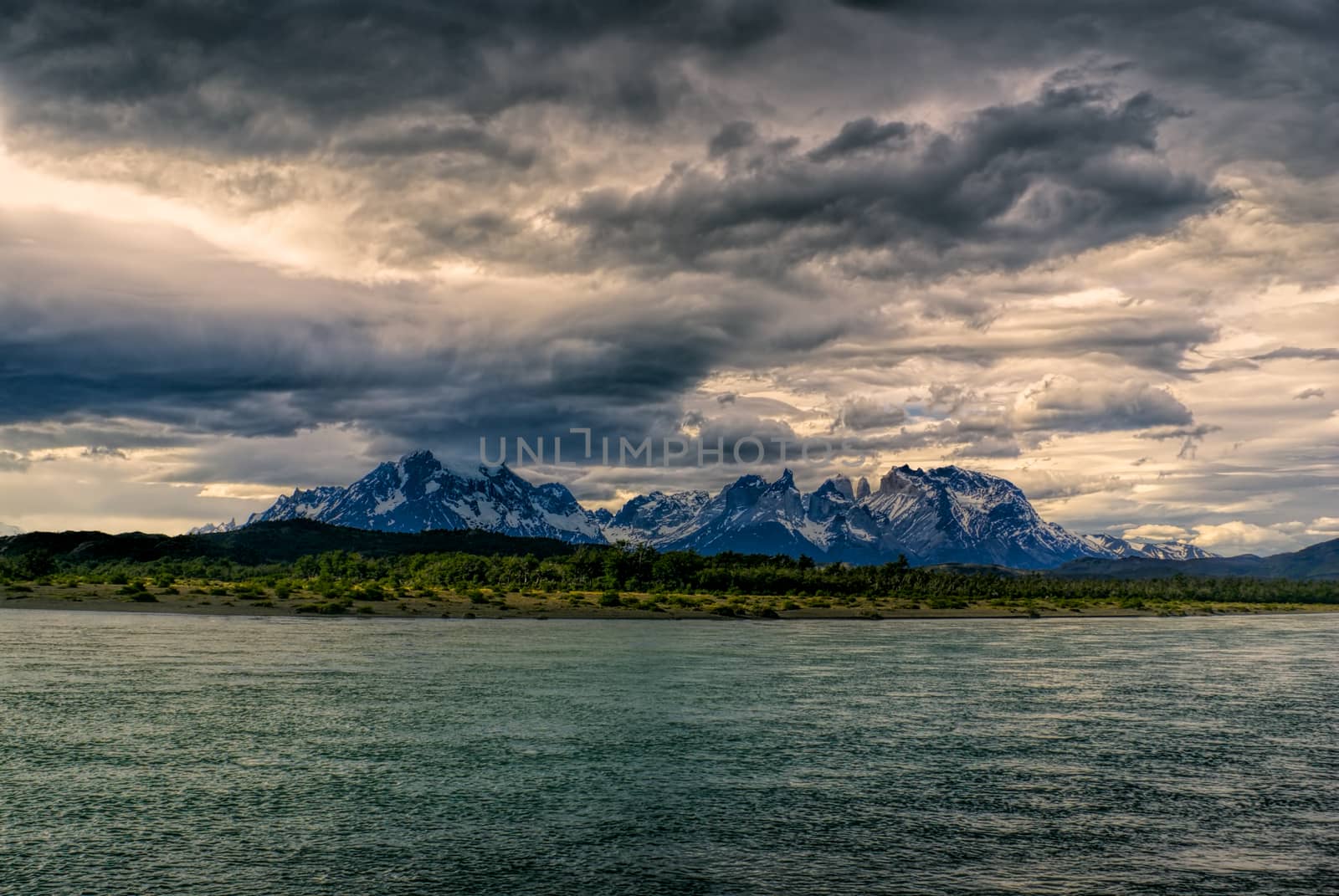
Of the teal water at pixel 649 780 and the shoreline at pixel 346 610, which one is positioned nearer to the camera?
the teal water at pixel 649 780

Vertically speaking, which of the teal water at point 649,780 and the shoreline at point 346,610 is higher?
the teal water at point 649,780

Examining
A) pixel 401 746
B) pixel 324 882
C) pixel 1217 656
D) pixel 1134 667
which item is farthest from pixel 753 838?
pixel 1217 656

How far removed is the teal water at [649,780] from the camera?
2780cm

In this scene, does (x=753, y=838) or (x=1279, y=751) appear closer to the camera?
(x=753, y=838)

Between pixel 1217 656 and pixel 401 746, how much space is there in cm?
9925

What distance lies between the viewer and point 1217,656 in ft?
368

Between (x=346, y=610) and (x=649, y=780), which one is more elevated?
(x=649, y=780)

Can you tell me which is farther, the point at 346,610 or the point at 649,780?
the point at 346,610

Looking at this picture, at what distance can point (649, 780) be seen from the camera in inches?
1575

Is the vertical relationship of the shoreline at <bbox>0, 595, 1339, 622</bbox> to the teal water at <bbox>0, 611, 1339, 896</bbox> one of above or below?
below

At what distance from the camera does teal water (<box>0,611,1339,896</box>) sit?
27.8 m

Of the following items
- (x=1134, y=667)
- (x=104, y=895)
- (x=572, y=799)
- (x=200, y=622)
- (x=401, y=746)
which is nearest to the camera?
(x=104, y=895)

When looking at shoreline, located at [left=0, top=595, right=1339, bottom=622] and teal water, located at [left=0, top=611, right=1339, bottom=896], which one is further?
shoreline, located at [left=0, top=595, right=1339, bottom=622]

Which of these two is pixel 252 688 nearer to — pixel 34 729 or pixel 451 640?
pixel 34 729
